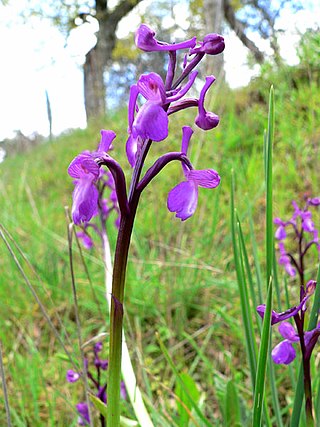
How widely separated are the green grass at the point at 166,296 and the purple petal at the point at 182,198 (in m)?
0.30

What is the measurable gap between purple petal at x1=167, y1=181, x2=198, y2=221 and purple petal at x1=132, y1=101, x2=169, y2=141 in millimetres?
74

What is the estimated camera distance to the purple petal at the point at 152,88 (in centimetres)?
41

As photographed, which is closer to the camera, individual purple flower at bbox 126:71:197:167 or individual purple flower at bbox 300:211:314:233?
individual purple flower at bbox 126:71:197:167

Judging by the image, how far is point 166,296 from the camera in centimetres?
147

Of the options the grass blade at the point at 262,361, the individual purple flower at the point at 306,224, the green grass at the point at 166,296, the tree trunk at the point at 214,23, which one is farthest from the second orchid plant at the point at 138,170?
the tree trunk at the point at 214,23

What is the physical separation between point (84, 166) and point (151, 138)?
67 mm

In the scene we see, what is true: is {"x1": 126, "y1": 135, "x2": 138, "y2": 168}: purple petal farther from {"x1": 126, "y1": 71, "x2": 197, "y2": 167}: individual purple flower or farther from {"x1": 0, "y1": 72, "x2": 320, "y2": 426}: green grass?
{"x1": 0, "y1": 72, "x2": 320, "y2": 426}: green grass

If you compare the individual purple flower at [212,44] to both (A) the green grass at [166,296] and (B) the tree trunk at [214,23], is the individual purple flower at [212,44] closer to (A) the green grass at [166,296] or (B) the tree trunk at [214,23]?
(A) the green grass at [166,296]

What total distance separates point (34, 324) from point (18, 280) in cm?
18

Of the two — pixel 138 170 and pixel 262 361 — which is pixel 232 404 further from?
pixel 138 170

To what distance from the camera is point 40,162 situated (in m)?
5.14

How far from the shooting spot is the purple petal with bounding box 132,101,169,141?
400 mm

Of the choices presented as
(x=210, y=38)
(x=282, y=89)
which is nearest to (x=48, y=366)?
(x=210, y=38)

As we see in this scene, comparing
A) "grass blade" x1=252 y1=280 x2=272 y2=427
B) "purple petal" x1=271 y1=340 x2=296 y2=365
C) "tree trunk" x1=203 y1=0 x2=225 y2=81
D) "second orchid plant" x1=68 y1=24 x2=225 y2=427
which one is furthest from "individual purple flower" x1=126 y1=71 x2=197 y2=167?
"tree trunk" x1=203 y1=0 x2=225 y2=81
